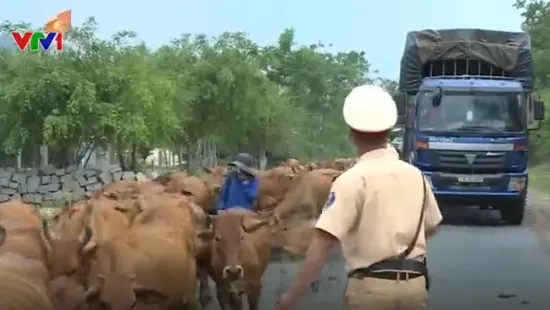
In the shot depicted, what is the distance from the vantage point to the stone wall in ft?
88.7

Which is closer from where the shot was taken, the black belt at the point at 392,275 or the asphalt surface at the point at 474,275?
the black belt at the point at 392,275

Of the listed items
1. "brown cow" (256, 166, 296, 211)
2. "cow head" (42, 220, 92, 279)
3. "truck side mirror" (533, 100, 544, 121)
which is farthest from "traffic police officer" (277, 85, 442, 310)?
"truck side mirror" (533, 100, 544, 121)

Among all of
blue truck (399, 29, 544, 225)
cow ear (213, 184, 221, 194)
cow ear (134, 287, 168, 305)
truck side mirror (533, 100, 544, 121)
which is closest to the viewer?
cow ear (134, 287, 168, 305)

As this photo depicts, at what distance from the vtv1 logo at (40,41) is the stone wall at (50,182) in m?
2.96

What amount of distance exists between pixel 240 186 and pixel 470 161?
9493mm

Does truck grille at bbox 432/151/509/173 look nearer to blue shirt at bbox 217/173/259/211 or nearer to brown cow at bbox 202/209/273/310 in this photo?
blue shirt at bbox 217/173/259/211

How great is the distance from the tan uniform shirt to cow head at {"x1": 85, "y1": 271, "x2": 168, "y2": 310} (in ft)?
12.8

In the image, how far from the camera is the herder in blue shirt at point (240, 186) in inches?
481

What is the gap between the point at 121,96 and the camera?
87.6ft

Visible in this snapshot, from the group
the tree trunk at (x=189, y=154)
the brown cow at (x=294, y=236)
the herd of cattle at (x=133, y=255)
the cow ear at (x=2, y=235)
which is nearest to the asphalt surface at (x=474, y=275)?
the brown cow at (x=294, y=236)

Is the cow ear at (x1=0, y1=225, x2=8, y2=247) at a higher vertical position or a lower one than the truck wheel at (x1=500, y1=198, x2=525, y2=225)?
higher

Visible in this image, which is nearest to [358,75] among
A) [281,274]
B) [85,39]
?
[85,39]

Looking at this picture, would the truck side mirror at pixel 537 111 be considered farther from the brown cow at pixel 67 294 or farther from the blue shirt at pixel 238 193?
the brown cow at pixel 67 294

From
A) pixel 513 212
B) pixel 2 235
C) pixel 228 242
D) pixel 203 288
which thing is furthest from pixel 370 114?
pixel 513 212
